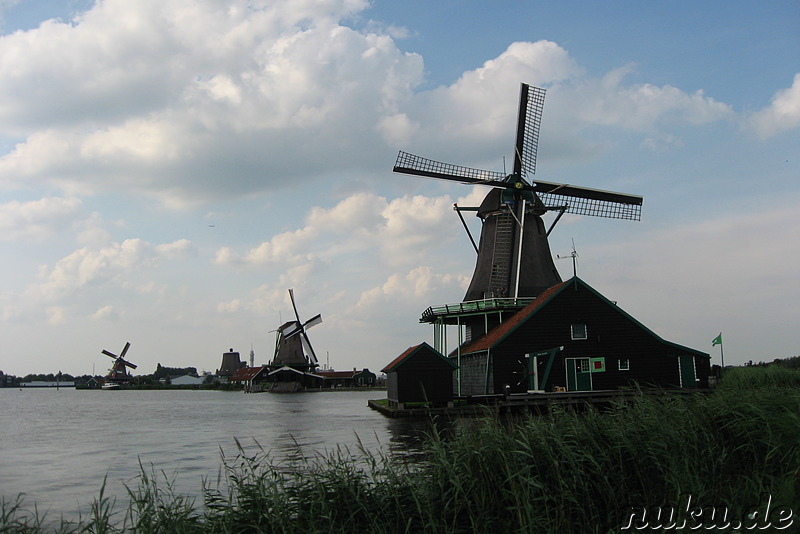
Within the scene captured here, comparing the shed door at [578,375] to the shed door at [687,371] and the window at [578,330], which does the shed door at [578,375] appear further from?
the shed door at [687,371]

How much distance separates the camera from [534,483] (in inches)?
293

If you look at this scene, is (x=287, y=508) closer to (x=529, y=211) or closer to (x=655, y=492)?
(x=655, y=492)

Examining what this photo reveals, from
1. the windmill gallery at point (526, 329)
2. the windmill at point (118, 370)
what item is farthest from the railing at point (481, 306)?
the windmill at point (118, 370)

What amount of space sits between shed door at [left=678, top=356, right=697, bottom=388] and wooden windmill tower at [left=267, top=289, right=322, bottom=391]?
58.6 m

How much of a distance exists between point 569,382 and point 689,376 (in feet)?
19.1

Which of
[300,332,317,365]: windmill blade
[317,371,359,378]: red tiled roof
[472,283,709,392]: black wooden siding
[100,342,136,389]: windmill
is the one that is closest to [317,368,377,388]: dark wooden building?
[317,371,359,378]: red tiled roof

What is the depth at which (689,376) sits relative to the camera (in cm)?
3102

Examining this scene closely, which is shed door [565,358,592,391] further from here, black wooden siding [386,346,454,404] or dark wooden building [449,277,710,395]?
black wooden siding [386,346,454,404]

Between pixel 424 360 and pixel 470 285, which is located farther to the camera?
pixel 470 285

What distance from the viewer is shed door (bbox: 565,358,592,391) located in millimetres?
30000

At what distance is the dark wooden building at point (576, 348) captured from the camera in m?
30.1

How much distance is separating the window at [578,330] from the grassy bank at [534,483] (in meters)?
20.8

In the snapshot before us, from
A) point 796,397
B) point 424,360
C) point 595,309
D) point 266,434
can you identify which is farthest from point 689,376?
point 796,397

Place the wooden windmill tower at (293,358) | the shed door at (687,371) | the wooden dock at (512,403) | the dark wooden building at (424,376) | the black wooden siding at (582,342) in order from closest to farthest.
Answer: the wooden dock at (512,403) → the black wooden siding at (582,342) → the shed door at (687,371) → the dark wooden building at (424,376) → the wooden windmill tower at (293,358)
